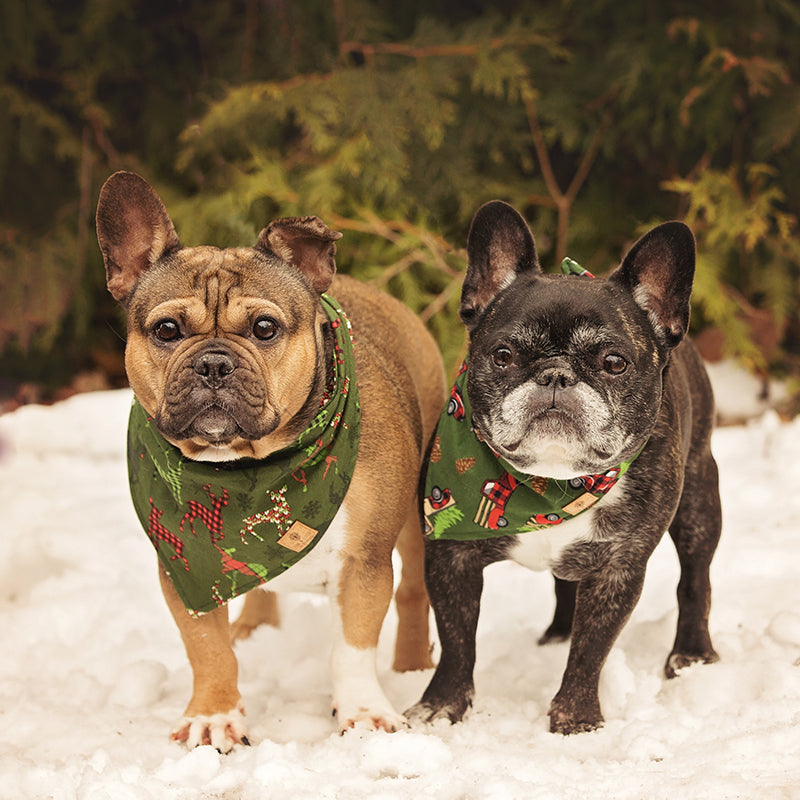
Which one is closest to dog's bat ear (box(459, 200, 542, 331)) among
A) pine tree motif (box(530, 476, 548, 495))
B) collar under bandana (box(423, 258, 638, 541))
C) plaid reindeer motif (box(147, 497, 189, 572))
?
collar under bandana (box(423, 258, 638, 541))

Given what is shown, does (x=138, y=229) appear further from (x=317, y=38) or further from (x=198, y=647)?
(x=317, y=38)

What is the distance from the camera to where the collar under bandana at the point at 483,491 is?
119 inches

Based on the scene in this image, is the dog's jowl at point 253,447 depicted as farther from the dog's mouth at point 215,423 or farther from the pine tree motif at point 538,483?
the pine tree motif at point 538,483

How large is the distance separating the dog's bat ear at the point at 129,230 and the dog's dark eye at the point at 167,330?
30 cm

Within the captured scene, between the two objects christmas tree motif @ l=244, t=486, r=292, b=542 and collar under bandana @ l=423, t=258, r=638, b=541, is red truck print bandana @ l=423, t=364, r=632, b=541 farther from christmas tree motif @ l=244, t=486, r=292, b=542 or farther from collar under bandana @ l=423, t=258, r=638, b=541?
christmas tree motif @ l=244, t=486, r=292, b=542

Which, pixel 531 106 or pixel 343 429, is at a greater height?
pixel 531 106

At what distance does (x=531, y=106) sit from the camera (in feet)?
21.5

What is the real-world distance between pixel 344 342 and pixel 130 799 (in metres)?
1.47

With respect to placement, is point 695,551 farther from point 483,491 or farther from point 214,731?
point 214,731

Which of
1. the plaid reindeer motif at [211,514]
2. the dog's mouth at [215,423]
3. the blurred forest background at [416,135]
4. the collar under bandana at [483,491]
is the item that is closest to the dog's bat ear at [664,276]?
the collar under bandana at [483,491]

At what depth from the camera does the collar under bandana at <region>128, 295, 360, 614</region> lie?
122 inches

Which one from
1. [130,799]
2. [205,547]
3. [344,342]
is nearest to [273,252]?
[344,342]

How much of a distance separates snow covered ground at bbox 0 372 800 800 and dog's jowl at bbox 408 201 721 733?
12.1 inches

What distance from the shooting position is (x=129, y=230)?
315cm
